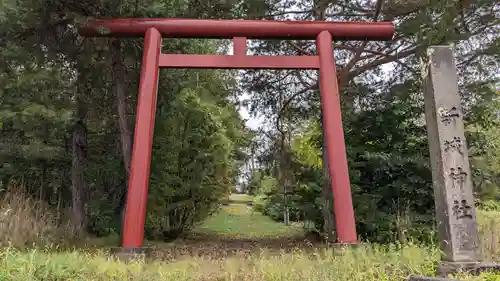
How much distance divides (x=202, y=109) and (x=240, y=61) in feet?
9.98

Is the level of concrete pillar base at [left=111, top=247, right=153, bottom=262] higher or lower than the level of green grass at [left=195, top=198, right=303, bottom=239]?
lower

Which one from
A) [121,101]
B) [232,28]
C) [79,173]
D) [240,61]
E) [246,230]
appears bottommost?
[246,230]

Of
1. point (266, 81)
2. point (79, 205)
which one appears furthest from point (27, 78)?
point (266, 81)

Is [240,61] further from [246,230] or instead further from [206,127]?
[246,230]

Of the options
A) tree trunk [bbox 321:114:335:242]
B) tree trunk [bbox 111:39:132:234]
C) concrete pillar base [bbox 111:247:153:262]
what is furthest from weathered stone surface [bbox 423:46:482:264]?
tree trunk [bbox 111:39:132:234]

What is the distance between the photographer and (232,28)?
23.2 feet

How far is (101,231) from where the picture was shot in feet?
29.6

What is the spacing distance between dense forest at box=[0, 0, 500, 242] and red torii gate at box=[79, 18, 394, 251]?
44cm

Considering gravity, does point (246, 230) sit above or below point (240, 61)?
below

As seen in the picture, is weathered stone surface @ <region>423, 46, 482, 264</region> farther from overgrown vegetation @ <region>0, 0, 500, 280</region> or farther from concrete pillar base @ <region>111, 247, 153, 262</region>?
concrete pillar base @ <region>111, 247, 153, 262</region>

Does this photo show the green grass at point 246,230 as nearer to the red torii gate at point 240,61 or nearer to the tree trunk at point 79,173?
the tree trunk at point 79,173

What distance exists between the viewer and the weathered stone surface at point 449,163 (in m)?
4.57

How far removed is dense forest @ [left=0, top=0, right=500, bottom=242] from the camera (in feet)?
23.6

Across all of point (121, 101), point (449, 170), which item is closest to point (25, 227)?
point (121, 101)
